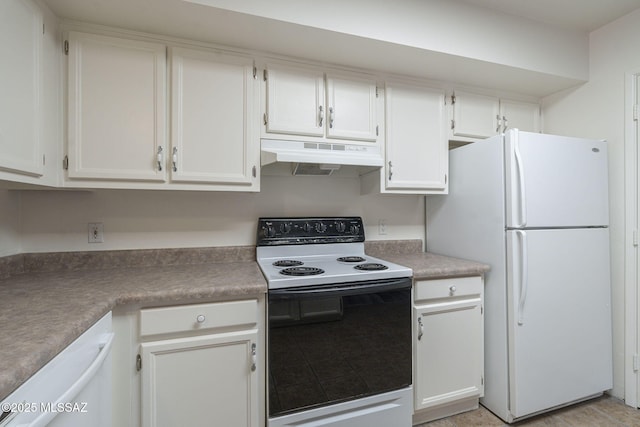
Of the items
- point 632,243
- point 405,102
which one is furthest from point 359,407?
point 632,243

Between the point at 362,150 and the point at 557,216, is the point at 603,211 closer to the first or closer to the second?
the point at 557,216

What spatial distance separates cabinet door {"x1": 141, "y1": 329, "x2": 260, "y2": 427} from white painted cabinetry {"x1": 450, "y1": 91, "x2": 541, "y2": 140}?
6.34ft

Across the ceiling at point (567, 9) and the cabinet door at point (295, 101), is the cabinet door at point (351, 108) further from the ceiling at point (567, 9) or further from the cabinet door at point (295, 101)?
the ceiling at point (567, 9)

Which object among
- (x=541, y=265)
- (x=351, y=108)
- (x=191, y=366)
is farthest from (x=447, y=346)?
(x=351, y=108)

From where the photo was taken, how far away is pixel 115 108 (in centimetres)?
150

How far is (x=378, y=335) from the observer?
1.54 meters

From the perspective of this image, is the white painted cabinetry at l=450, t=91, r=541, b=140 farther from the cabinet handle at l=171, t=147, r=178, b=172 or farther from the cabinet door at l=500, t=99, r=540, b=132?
the cabinet handle at l=171, t=147, r=178, b=172

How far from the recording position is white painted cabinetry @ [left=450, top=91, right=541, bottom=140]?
2143mm

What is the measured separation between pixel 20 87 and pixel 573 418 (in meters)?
3.26

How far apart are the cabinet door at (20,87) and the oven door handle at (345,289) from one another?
113 centimetres

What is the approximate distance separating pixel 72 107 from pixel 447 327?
2275mm

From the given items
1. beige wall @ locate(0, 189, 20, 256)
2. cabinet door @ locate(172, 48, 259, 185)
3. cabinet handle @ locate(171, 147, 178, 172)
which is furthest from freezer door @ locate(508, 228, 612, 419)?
beige wall @ locate(0, 189, 20, 256)

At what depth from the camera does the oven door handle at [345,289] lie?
4.53ft

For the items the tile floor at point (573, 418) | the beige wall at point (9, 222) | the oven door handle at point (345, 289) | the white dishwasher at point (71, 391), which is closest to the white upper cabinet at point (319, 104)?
the oven door handle at point (345, 289)
